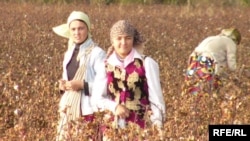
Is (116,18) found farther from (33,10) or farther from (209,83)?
(209,83)

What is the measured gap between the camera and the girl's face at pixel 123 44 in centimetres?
509

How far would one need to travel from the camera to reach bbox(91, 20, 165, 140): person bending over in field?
16.4ft

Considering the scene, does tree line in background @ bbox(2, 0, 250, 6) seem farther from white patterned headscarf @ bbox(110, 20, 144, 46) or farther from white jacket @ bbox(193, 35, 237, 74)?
white patterned headscarf @ bbox(110, 20, 144, 46)

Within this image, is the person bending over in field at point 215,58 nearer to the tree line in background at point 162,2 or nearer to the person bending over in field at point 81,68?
the person bending over in field at point 81,68

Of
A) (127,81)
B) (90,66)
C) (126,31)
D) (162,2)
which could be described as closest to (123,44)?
(126,31)

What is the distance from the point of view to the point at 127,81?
508 cm

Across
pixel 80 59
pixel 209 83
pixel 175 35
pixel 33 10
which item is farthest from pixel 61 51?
pixel 33 10

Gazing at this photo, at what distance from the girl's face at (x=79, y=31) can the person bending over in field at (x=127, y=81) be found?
0.42m

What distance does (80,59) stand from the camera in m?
5.59

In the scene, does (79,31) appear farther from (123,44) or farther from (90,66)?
(123,44)

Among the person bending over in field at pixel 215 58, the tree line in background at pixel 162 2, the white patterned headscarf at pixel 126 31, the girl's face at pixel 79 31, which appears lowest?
the white patterned headscarf at pixel 126 31

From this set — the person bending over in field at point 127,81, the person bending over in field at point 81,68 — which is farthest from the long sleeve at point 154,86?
the person bending over in field at point 81,68

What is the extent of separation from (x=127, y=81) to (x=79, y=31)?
660 mm

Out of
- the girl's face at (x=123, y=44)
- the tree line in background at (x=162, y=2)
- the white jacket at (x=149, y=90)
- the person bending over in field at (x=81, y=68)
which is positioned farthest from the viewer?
the tree line in background at (x=162, y=2)
